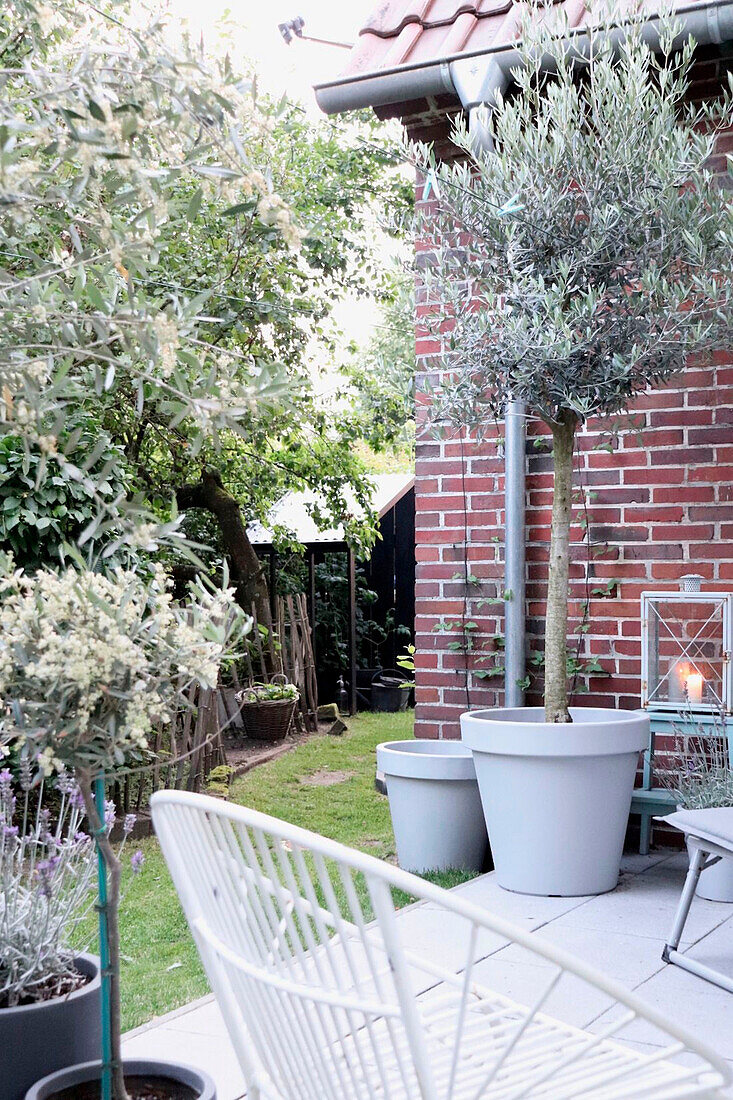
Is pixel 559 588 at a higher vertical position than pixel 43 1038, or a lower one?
higher

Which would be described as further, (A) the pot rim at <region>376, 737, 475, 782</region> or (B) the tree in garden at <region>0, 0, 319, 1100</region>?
(A) the pot rim at <region>376, 737, 475, 782</region>

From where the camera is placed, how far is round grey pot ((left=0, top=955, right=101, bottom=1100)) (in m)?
2.16

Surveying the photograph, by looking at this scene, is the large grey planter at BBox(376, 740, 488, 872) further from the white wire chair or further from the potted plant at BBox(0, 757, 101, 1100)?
the white wire chair

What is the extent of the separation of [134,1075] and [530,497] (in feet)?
10.6

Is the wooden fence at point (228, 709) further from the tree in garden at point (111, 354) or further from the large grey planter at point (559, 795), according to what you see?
the tree in garden at point (111, 354)

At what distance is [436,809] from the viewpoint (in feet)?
14.6

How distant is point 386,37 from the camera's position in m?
4.92

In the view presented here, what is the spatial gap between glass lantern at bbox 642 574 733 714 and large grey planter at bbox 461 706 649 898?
1.31 feet

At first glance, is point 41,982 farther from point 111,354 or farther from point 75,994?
point 111,354

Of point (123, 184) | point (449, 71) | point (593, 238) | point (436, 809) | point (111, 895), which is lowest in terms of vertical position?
point (436, 809)

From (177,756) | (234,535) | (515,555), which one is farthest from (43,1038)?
(234,535)

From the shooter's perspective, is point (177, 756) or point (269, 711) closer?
point (177, 756)

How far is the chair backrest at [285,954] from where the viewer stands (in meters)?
1.35

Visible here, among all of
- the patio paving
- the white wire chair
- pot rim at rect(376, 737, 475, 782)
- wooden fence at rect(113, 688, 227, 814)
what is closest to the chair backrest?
the white wire chair
